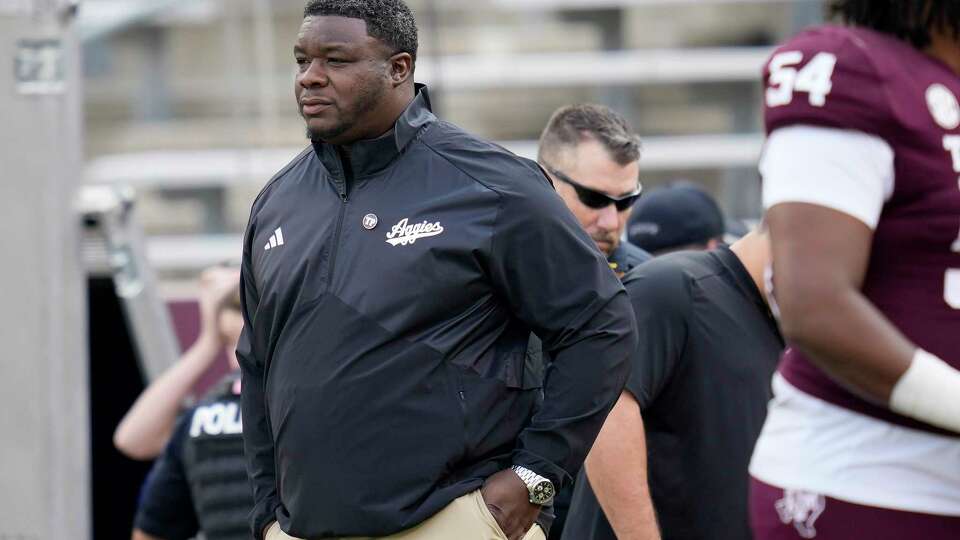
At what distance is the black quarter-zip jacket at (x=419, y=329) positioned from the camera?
3.04 m

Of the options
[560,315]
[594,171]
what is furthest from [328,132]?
[594,171]

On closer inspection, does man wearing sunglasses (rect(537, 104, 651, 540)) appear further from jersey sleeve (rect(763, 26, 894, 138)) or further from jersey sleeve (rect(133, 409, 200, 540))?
jersey sleeve (rect(763, 26, 894, 138))

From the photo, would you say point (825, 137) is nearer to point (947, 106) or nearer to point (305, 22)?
point (947, 106)

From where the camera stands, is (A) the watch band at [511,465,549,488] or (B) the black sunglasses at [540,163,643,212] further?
(B) the black sunglasses at [540,163,643,212]

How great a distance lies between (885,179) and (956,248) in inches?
5.3

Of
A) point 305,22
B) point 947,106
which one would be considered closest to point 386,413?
point 305,22

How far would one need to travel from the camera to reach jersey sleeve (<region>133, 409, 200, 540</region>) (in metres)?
5.02

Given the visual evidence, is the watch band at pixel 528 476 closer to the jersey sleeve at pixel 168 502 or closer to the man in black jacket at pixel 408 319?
the man in black jacket at pixel 408 319

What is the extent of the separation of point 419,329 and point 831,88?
1152mm

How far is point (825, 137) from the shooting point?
7.00 feet

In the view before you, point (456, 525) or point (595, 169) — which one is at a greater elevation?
point (595, 169)

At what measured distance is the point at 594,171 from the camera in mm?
4129

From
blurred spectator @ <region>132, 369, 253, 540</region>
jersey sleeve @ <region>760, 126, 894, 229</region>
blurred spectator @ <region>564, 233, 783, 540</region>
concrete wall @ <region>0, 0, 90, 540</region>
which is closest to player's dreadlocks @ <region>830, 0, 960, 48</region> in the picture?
jersey sleeve @ <region>760, 126, 894, 229</region>

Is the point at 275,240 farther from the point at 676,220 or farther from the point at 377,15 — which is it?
the point at 676,220
